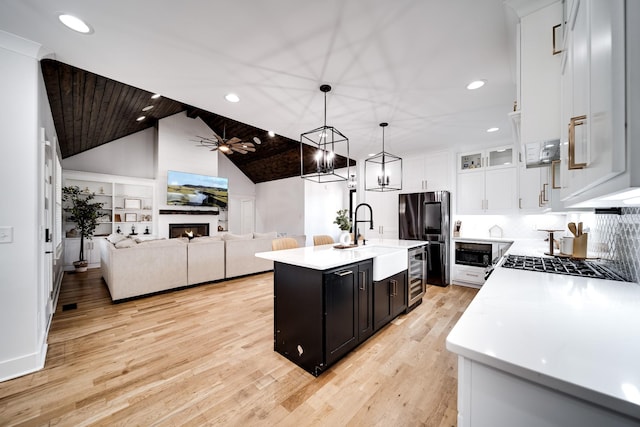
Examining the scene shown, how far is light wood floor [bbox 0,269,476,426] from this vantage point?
155 cm

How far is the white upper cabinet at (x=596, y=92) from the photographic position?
482 mm

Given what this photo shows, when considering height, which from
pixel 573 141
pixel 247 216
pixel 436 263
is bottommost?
pixel 436 263

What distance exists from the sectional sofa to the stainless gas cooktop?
14.3 ft

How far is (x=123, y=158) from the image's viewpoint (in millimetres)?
6652

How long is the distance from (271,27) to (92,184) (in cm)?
717

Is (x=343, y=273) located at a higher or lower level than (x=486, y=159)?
lower

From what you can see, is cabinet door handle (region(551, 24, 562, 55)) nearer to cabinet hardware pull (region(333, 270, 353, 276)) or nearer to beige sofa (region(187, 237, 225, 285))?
cabinet hardware pull (region(333, 270, 353, 276))

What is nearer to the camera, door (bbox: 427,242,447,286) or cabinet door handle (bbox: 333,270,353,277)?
cabinet door handle (bbox: 333,270,353,277)

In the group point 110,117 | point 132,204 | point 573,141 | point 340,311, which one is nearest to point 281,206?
point 132,204

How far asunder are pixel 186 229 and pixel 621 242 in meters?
7.93

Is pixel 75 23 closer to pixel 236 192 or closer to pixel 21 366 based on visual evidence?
pixel 21 366

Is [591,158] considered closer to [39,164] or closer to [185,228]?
[39,164]

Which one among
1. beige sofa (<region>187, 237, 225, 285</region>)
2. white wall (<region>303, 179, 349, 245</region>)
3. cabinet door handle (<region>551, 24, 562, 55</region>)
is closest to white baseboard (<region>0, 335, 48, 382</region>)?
beige sofa (<region>187, 237, 225, 285</region>)

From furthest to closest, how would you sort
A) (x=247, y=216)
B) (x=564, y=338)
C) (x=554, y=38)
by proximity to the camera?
(x=247, y=216)
(x=554, y=38)
(x=564, y=338)
